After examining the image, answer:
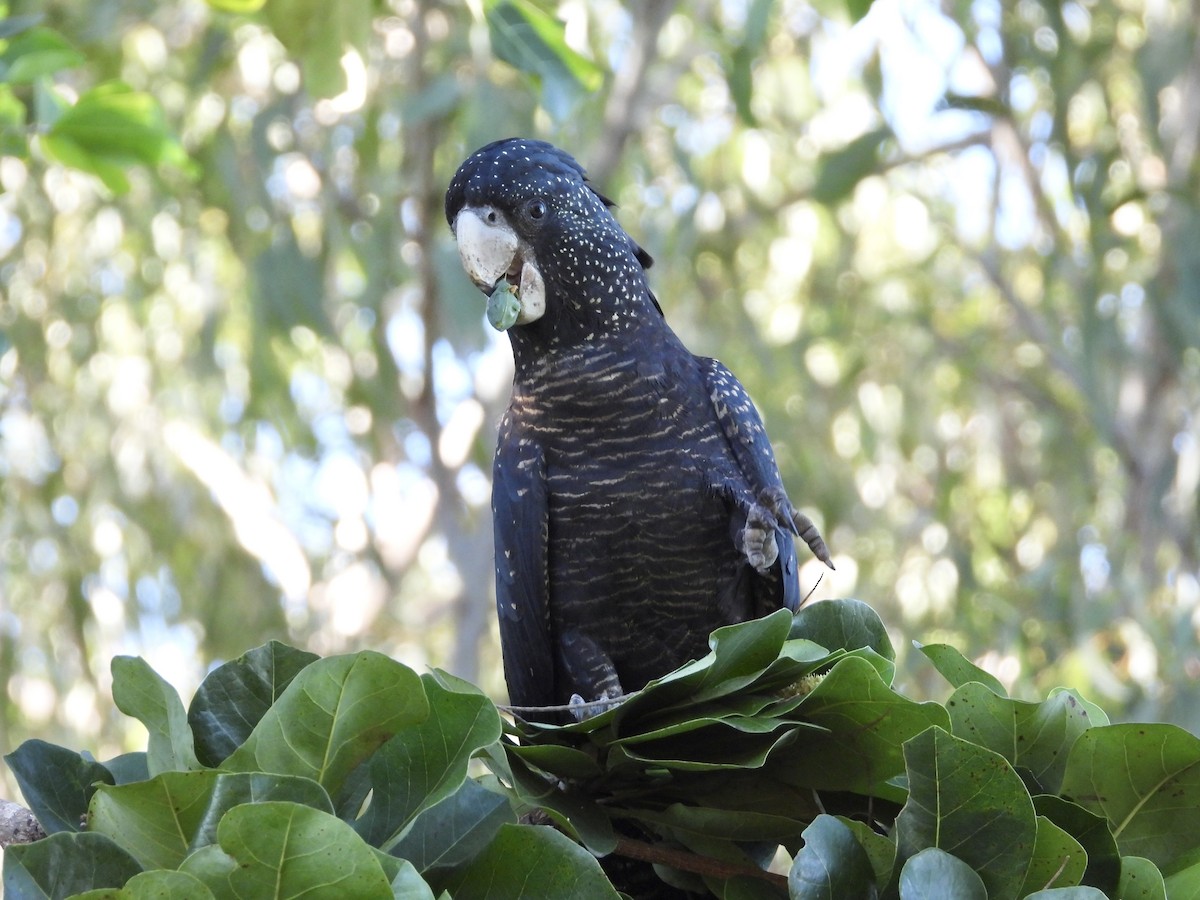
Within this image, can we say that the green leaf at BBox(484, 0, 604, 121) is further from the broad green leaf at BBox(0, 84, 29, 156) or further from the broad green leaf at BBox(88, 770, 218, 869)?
the broad green leaf at BBox(88, 770, 218, 869)

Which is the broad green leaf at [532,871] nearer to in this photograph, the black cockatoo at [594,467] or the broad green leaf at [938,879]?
the broad green leaf at [938,879]

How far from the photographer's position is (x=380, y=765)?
1.07 metres

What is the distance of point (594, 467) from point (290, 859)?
107cm

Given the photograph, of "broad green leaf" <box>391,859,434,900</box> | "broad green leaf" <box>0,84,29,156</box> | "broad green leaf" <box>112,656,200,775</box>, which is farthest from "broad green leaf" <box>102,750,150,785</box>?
"broad green leaf" <box>0,84,29,156</box>

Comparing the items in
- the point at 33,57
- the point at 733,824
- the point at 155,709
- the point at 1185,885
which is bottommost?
the point at 1185,885

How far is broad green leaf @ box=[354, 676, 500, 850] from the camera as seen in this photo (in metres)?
1.04

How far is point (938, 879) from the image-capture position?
39.2 inches

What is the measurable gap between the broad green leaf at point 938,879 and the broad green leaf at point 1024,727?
0.44ft

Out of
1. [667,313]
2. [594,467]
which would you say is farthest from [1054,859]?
[667,313]

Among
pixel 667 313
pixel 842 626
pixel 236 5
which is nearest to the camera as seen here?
pixel 842 626

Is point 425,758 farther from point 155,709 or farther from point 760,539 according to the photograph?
point 760,539

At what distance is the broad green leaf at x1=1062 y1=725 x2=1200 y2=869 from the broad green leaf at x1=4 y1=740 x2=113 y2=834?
0.79 meters

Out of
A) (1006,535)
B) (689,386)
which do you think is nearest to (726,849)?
(689,386)

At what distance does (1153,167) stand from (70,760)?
4.53m
